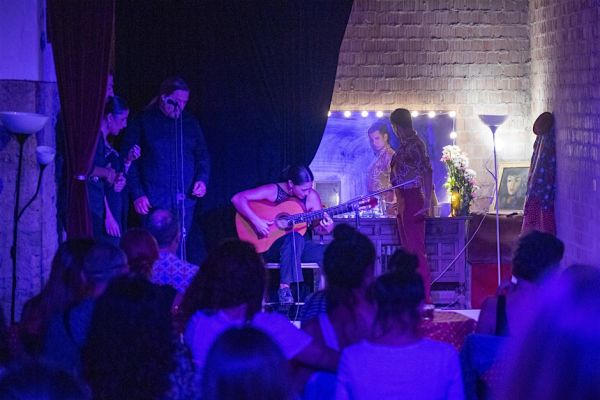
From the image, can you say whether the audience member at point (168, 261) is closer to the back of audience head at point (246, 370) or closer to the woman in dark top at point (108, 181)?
the woman in dark top at point (108, 181)

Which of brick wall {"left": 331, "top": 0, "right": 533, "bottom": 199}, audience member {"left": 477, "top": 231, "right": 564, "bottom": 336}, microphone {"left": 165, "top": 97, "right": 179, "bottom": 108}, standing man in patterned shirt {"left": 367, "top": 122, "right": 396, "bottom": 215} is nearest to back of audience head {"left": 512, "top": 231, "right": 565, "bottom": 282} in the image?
audience member {"left": 477, "top": 231, "right": 564, "bottom": 336}

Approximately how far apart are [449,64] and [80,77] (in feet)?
13.9

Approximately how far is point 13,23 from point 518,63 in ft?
16.9

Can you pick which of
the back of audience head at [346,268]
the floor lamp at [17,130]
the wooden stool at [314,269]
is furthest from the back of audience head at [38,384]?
the wooden stool at [314,269]

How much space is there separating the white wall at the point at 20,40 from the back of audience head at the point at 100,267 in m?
3.28

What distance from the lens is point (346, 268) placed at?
3.58m

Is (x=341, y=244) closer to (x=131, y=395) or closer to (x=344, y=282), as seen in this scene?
(x=344, y=282)

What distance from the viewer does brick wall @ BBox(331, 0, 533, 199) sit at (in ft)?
30.8

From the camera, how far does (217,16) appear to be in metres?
8.09

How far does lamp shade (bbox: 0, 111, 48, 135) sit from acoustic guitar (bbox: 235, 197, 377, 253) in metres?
2.08

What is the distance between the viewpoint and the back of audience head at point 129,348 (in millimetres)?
2703

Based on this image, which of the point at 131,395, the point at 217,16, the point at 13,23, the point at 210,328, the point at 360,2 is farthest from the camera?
the point at 360,2

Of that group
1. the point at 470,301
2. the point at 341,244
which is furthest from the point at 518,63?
the point at 341,244

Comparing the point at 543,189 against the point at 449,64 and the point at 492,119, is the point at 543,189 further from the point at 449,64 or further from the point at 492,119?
the point at 449,64
